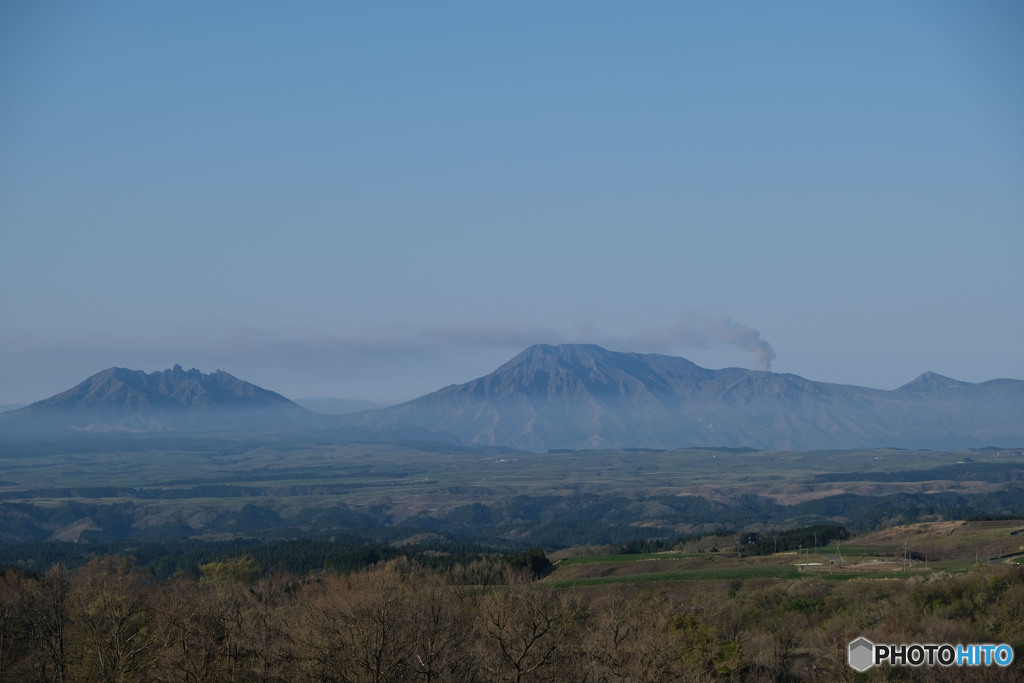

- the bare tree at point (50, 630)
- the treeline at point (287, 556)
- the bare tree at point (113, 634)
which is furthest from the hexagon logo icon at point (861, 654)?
the treeline at point (287, 556)

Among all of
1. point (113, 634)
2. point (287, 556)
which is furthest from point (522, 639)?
point (287, 556)

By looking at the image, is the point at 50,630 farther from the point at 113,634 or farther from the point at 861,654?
the point at 861,654

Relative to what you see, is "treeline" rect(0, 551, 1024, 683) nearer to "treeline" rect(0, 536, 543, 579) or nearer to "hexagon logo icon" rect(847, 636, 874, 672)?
"hexagon logo icon" rect(847, 636, 874, 672)

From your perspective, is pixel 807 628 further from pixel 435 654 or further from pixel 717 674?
pixel 435 654

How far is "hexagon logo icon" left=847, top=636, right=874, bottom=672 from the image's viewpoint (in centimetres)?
6039

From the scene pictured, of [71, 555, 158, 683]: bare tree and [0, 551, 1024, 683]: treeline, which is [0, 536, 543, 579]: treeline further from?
[71, 555, 158, 683]: bare tree

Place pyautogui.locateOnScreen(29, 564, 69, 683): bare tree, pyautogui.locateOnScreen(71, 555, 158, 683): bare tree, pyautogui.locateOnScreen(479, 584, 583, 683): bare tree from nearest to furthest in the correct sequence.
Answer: pyautogui.locateOnScreen(479, 584, 583, 683): bare tree, pyautogui.locateOnScreen(71, 555, 158, 683): bare tree, pyautogui.locateOnScreen(29, 564, 69, 683): bare tree

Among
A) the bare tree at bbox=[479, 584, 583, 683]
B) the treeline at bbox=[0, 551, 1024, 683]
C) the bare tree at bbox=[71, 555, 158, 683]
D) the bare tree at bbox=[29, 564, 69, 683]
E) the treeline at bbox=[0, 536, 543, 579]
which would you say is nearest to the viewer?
the bare tree at bbox=[479, 584, 583, 683]

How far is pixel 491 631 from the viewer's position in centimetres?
5494

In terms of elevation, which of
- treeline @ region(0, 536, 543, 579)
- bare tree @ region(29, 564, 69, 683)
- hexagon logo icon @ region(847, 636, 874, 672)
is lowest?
treeline @ region(0, 536, 543, 579)

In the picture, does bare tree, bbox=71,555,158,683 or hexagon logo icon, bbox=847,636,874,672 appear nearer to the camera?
bare tree, bbox=71,555,158,683

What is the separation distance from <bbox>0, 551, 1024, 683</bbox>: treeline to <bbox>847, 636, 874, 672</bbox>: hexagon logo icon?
91cm

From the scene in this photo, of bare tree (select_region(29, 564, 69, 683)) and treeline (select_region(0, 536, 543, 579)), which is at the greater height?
bare tree (select_region(29, 564, 69, 683))

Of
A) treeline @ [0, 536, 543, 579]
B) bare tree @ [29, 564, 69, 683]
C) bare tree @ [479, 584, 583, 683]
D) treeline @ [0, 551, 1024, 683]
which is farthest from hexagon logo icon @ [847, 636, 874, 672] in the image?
treeline @ [0, 536, 543, 579]
